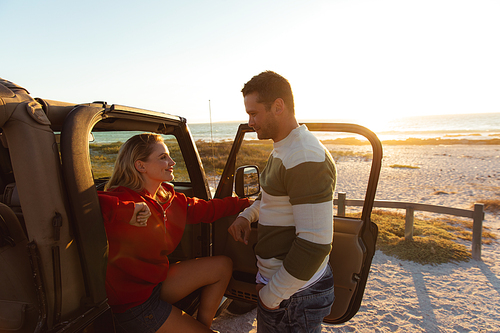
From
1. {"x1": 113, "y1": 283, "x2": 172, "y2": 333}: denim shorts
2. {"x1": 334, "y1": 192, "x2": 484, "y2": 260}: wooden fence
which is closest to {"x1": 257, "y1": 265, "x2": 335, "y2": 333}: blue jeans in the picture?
{"x1": 113, "y1": 283, "x2": 172, "y2": 333}: denim shorts

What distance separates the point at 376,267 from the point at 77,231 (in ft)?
17.1

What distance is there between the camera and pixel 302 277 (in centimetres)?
146

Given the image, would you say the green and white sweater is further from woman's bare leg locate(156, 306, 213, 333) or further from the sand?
the sand

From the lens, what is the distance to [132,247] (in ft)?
6.02

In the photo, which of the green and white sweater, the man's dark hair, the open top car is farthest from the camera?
the man's dark hair

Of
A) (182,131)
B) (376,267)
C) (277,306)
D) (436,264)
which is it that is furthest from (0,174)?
(436,264)

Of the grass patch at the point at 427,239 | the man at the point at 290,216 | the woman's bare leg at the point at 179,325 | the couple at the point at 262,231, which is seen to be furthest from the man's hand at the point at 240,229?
the grass patch at the point at 427,239

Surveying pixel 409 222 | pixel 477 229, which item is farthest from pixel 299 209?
pixel 477 229

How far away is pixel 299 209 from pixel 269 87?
70cm

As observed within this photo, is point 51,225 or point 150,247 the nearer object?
point 51,225

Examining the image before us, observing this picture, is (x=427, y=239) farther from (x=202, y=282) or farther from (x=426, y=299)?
(x=202, y=282)

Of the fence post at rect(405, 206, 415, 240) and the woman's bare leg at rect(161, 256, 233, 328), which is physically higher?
the woman's bare leg at rect(161, 256, 233, 328)

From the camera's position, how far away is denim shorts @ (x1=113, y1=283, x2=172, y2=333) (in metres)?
1.77

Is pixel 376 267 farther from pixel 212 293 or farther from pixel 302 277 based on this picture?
pixel 302 277
